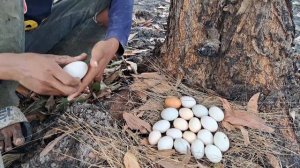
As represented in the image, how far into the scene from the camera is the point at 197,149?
1752 mm

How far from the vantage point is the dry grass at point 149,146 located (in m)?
1.76

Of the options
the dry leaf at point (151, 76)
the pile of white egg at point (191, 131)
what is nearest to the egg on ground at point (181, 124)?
the pile of white egg at point (191, 131)

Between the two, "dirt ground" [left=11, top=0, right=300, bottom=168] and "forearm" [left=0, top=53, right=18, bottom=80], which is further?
"dirt ground" [left=11, top=0, right=300, bottom=168]

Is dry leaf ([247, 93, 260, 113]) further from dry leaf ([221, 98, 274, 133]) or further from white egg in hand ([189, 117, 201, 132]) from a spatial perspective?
white egg in hand ([189, 117, 201, 132])

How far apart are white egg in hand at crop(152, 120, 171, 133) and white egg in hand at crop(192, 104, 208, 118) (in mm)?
129

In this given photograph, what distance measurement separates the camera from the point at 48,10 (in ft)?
7.72

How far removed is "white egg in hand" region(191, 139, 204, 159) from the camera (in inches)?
68.9

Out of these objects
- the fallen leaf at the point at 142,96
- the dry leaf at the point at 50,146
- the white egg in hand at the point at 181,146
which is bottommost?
the dry leaf at the point at 50,146

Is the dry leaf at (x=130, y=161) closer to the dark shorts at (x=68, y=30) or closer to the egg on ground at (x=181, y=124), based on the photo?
the egg on ground at (x=181, y=124)

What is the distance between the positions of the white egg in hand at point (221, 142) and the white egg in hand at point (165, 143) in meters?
0.19

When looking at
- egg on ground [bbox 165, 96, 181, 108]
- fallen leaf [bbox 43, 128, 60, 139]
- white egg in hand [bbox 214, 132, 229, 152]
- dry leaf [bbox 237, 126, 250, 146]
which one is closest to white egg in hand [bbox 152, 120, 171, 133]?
egg on ground [bbox 165, 96, 181, 108]

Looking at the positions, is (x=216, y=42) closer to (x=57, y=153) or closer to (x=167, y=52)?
(x=167, y=52)

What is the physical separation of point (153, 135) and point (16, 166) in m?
0.62

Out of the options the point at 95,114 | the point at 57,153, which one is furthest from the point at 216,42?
the point at 57,153
